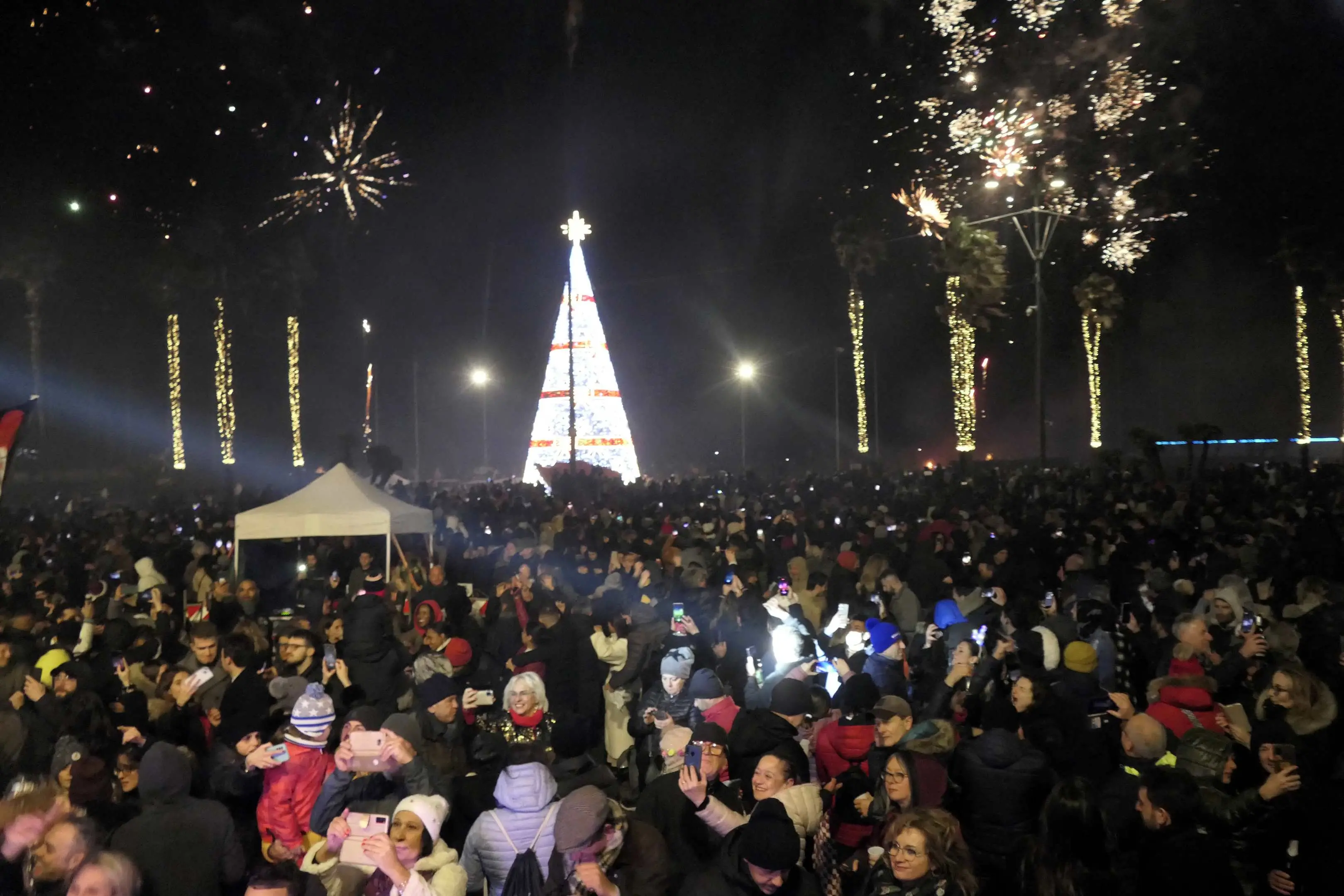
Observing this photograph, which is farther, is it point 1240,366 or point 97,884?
point 1240,366

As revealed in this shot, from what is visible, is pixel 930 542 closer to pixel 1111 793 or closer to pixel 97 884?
pixel 1111 793

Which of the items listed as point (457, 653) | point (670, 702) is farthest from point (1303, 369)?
point (670, 702)

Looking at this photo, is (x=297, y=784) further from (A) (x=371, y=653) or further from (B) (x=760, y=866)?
(A) (x=371, y=653)

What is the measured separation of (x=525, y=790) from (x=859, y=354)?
146ft

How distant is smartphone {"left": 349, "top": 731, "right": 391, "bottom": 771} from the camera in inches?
200

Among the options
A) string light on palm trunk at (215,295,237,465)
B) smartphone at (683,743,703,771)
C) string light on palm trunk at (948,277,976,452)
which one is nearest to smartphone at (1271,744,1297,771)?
smartphone at (683,743,703,771)

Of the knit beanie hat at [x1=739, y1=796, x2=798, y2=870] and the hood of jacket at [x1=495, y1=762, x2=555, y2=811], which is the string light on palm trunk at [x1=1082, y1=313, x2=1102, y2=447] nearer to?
the hood of jacket at [x1=495, y1=762, x2=555, y2=811]

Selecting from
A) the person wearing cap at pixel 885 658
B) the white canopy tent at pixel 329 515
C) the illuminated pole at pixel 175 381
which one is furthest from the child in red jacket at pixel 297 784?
the illuminated pole at pixel 175 381

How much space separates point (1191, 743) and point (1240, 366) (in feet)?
153

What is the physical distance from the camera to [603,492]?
25562 mm

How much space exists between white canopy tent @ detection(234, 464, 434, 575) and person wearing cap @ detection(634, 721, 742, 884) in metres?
9.76

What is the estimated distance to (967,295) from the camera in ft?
137

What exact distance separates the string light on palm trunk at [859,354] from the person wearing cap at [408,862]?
42.9 meters

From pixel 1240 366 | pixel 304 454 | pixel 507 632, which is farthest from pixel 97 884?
pixel 1240 366
